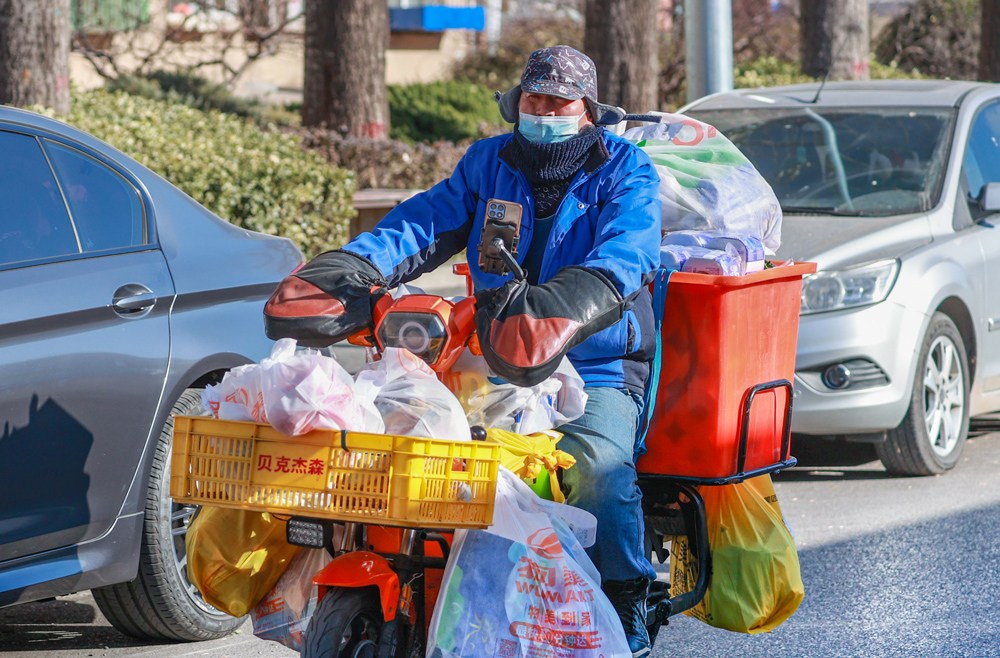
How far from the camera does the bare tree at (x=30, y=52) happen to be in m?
10.2

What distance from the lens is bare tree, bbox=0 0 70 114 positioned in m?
10.2

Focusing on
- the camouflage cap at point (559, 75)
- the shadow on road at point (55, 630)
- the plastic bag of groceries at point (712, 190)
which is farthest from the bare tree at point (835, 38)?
the camouflage cap at point (559, 75)

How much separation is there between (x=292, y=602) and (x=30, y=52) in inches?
298

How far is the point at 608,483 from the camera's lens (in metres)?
3.65

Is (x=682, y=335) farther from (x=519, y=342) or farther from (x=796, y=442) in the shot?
(x=796, y=442)

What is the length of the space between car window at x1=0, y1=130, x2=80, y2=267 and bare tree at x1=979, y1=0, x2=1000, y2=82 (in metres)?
17.3

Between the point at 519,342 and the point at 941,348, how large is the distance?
4.55 meters

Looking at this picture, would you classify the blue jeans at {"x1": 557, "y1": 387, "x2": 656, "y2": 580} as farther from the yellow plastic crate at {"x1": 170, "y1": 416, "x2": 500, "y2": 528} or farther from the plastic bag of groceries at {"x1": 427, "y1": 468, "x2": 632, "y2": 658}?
the yellow plastic crate at {"x1": 170, "y1": 416, "x2": 500, "y2": 528}

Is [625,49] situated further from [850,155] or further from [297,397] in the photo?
[297,397]

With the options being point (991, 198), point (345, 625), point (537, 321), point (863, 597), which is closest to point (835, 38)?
point (991, 198)

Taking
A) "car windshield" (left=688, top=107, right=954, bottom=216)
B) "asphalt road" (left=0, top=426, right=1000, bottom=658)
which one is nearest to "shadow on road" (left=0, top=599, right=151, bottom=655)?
"asphalt road" (left=0, top=426, right=1000, bottom=658)

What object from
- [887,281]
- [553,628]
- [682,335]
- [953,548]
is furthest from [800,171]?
[553,628]

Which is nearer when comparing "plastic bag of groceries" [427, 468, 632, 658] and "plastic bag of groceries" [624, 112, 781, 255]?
"plastic bag of groceries" [427, 468, 632, 658]

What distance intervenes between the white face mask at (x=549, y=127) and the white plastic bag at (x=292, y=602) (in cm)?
118
